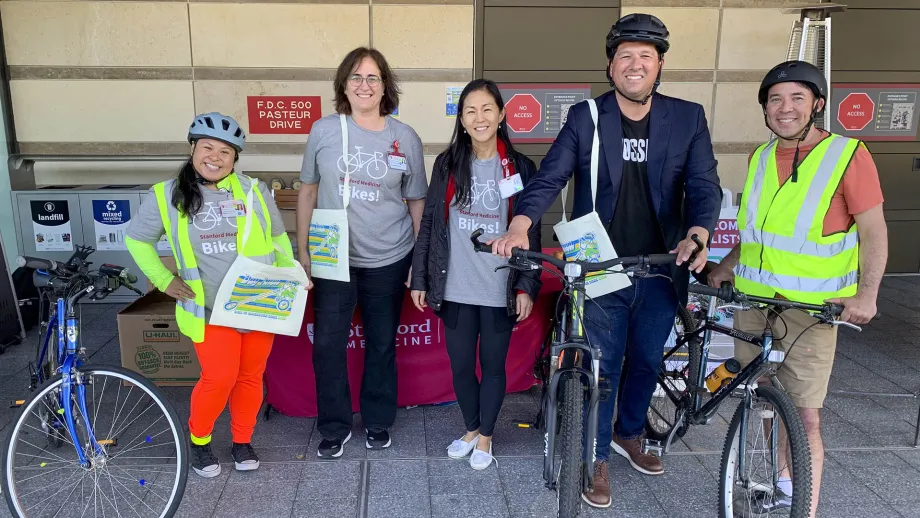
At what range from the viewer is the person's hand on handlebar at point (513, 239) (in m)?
2.51

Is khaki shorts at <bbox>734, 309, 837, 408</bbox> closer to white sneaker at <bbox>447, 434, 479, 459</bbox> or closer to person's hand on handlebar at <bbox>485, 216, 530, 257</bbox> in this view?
person's hand on handlebar at <bbox>485, 216, 530, 257</bbox>

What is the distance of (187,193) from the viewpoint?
2928 mm

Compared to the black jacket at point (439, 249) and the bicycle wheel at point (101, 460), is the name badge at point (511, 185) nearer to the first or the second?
the black jacket at point (439, 249)

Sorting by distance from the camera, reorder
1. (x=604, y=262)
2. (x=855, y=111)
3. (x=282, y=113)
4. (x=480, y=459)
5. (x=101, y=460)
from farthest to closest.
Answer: (x=855, y=111) < (x=282, y=113) < (x=480, y=459) < (x=101, y=460) < (x=604, y=262)

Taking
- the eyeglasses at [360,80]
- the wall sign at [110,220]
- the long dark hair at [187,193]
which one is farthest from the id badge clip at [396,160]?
the wall sign at [110,220]

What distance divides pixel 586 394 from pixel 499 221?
0.91 m

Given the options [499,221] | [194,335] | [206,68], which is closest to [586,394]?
[499,221]

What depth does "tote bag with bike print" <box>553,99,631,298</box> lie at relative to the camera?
2732 mm

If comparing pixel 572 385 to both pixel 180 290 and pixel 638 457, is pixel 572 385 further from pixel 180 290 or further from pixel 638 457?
pixel 180 290

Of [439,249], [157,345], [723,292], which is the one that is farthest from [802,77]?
[157,345]

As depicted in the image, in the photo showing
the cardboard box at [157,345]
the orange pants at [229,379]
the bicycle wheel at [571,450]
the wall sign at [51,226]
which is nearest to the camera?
the bicycle wheel at [571,450]

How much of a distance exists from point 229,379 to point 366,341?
0.71 meters

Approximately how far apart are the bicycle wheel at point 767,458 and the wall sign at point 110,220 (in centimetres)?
512

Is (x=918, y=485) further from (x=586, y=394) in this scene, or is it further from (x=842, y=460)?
(x=586, y=394)
